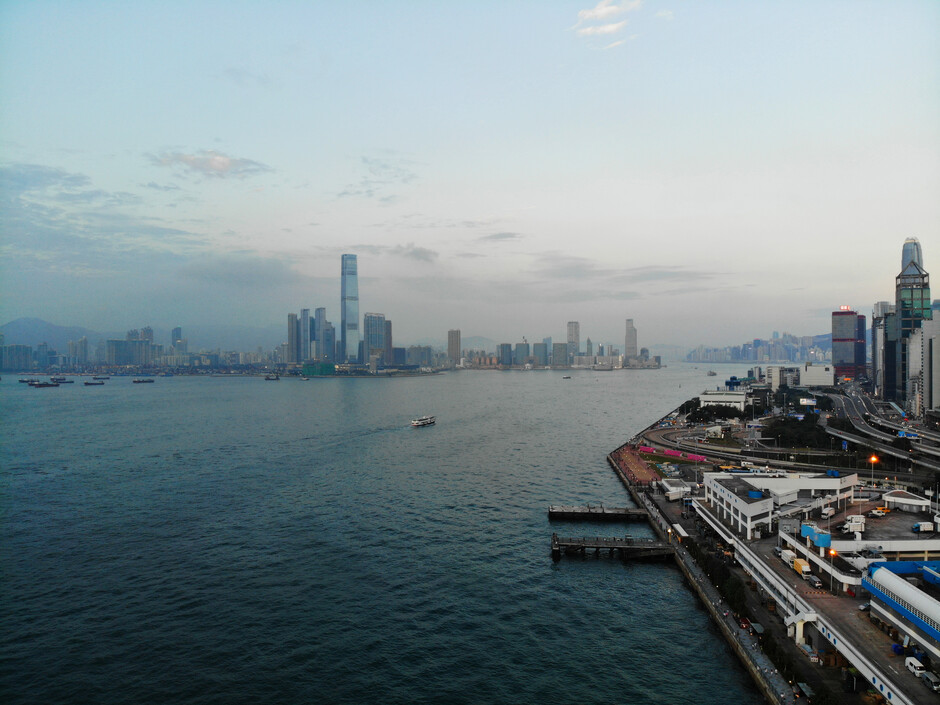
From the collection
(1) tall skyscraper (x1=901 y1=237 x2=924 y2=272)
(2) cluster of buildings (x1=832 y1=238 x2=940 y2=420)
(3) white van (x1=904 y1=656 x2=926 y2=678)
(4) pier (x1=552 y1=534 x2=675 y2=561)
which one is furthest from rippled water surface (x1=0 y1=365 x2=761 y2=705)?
(1) tall skyscraper (x1=901 y1=237 x2=924 y2=272)

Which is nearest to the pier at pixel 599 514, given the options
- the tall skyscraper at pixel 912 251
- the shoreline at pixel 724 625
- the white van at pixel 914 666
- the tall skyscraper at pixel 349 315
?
the shoreline at pixel 724 625

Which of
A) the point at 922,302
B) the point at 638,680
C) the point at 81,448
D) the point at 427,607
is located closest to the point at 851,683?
the point at 638,680

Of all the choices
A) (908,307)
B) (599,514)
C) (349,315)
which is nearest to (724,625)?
(599,514)

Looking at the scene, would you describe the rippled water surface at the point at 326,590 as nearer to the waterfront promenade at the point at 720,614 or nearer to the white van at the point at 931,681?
the waterfront promenade at the point at 720,614

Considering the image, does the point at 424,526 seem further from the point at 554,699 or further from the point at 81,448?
the point at 81,448

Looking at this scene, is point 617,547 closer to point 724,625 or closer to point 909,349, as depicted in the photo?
point 724,625
